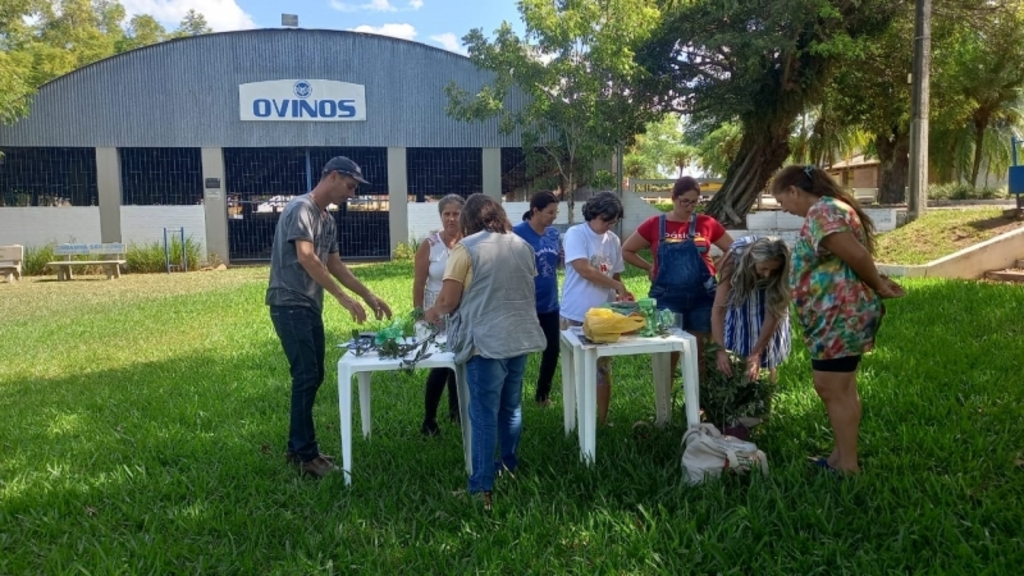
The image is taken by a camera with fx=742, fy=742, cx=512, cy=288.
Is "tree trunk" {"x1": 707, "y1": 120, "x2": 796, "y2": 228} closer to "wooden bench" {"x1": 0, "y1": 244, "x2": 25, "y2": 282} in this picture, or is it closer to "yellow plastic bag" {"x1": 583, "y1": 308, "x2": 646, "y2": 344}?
"yellow plastic bag" {"x1": 583, "y1": 308, "x2": 646, "y2": 344}

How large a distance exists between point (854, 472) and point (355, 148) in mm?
18531

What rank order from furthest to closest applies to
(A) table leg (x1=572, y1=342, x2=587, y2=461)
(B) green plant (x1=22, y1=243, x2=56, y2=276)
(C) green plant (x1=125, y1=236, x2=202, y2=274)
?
(C) green plant (x1=125, y1=236, x2=202, y2=274) → (B) green plant (x1=22, y1=243, x2=56, y2=276) → (A) table leg (x1=572, y1=342, x2=587, y2=461)

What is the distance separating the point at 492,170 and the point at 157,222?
8.95 m

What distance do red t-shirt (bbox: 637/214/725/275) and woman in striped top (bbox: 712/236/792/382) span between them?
1.28ft

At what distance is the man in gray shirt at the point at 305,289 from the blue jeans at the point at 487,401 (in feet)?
2.64

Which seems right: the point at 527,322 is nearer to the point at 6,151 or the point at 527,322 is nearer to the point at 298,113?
the point at 298,113

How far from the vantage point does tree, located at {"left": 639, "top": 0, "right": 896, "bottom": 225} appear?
547 inches

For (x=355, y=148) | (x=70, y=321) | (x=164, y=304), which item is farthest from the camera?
(x=355, y=148)

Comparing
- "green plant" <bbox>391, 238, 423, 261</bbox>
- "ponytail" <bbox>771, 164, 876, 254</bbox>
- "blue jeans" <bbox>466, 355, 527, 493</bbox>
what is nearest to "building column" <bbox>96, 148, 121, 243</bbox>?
"green plant" <bbox>391, 238, 423, 261</bbox>

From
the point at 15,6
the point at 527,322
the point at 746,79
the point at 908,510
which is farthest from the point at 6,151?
the point at 908,510

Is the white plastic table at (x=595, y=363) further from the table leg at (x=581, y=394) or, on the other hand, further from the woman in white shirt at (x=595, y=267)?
the woman in white shirt at (x=595, y=267)

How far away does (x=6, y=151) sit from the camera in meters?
19.3

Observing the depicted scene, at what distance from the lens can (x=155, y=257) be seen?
1867 centimetres

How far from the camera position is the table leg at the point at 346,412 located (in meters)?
3.77
